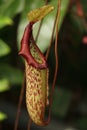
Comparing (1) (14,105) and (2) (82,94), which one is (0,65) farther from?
(2) (82,94)

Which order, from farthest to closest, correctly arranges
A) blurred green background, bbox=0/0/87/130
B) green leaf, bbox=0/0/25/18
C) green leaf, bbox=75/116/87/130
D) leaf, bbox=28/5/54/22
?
green leaf, bbox=75/116/87/130 < blurred green background, bbox=0/0/87/130 < green leaf, bbox=0/0/25/18 < leaf, bbox=28/5/54/22

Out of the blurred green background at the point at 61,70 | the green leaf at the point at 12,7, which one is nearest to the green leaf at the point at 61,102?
the blurred green background at the point at 61,70

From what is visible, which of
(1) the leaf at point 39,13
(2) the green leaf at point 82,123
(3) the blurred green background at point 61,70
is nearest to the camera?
(1) the leaf at point 39,13

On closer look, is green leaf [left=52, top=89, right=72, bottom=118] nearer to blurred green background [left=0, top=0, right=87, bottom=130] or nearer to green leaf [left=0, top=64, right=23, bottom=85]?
blurred green background [left=0, top=0, right=87, bottom=130]

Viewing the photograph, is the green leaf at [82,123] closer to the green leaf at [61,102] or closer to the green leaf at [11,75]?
the green leaf at [61,102]

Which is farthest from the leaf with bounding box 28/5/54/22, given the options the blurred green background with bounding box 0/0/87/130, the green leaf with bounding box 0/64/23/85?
the green leaf with bounding box 0/64/23/85

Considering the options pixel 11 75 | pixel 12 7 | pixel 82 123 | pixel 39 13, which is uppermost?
pixel 39 13

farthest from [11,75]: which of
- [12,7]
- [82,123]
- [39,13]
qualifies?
[39,13]

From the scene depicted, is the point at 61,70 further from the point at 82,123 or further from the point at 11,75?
the point at 11,75

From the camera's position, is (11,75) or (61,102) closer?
(11,75)
